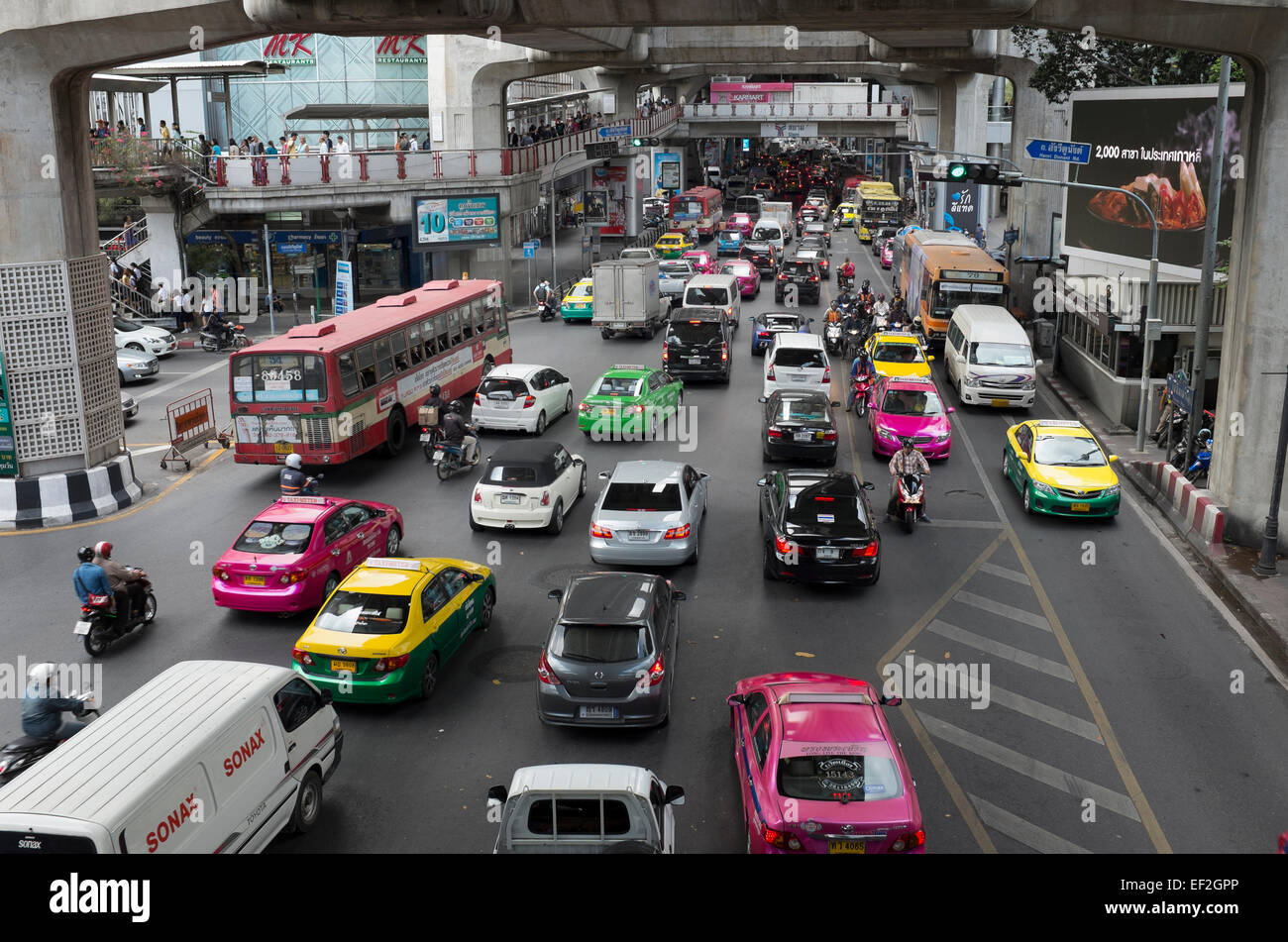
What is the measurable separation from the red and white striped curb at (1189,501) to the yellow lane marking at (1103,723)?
133 inches

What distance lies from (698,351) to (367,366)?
36.2ft

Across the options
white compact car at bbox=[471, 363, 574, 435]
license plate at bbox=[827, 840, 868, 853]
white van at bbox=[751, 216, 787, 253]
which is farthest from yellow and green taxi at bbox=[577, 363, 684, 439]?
white van at bbox=[751, 216, 787, 253]

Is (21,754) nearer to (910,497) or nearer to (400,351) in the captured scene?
(910,497)

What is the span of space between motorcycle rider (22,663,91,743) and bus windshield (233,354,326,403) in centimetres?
1162

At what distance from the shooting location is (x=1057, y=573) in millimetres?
18953

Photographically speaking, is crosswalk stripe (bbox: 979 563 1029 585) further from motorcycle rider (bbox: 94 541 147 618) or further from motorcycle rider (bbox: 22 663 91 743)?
motorcycle rider (bbox: 22 663 91 743)

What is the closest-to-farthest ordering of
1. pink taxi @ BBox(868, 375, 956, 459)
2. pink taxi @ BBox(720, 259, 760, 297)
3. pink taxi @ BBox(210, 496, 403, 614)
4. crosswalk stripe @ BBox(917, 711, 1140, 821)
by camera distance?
crosswalk stripe @ BBox(917, 711, 1140, 821)
pink taxi @ BBox(210, 496, 403, 614)
pink taxi @ BBox(868, 375, 956, 459)
pink taxi @ BBox(720, 259, 760, 297)

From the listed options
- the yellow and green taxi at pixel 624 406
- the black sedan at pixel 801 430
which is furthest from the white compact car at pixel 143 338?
the black sedan at pixel 801 430

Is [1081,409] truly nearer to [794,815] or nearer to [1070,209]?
[1070,209]

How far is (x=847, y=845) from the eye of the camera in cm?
998

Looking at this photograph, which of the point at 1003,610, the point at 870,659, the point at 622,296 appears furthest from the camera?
the point at 622,296

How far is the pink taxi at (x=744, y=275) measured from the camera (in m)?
50.2

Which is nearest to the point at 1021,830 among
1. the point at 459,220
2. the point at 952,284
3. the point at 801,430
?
the point at 801,430

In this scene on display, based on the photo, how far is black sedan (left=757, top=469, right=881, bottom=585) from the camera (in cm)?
1744
